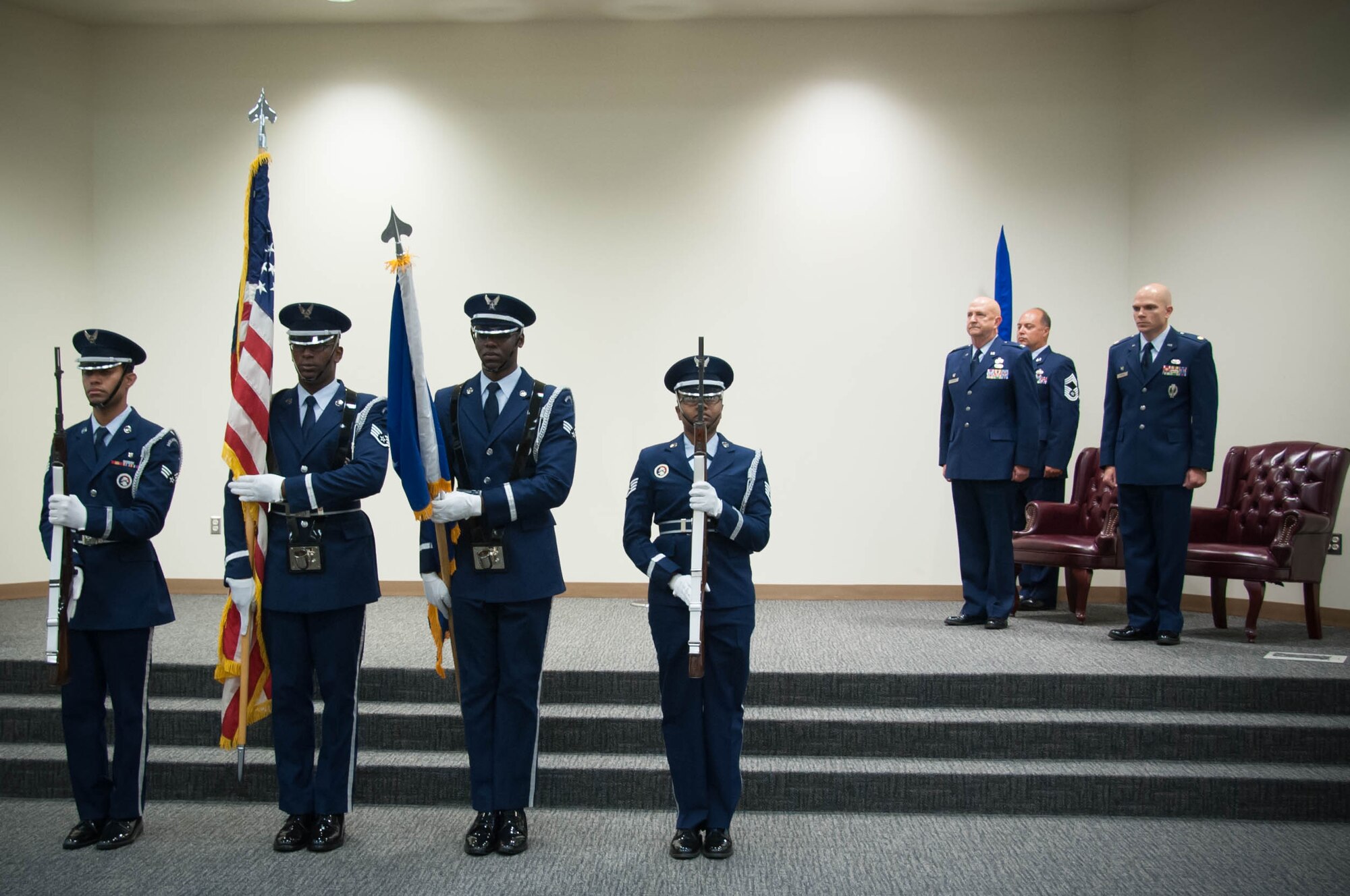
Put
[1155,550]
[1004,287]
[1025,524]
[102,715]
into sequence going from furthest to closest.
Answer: [1004,287]
[1025,524]
[1155,550]
[102,715]

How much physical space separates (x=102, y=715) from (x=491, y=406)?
1599mm

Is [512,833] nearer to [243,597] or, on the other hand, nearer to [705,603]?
[705,603]

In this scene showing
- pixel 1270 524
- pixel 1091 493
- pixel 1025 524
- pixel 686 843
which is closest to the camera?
pixel 686 843

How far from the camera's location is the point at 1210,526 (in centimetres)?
→ 584

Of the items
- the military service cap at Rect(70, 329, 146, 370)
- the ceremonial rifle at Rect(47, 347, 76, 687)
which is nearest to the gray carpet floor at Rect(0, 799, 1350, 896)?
the ceremonial rifle at Rect(47, 347, 76, 687)

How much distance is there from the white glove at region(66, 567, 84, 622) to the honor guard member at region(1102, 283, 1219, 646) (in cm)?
430

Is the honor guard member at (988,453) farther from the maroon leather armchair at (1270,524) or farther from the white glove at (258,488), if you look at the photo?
the white glove at (258,488)

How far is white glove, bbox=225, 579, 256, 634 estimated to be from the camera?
343 cm

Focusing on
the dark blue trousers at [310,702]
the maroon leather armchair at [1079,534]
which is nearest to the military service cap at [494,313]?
the dark blue trousers at [310,702]

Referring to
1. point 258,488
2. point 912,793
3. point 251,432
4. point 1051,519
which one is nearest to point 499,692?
point 258,488

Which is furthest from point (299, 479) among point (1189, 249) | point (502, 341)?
point (1189, 249)

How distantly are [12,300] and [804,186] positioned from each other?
476 cm

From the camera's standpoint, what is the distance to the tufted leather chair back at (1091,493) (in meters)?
6.02

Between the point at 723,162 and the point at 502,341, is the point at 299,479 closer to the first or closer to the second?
the point at 502,341
